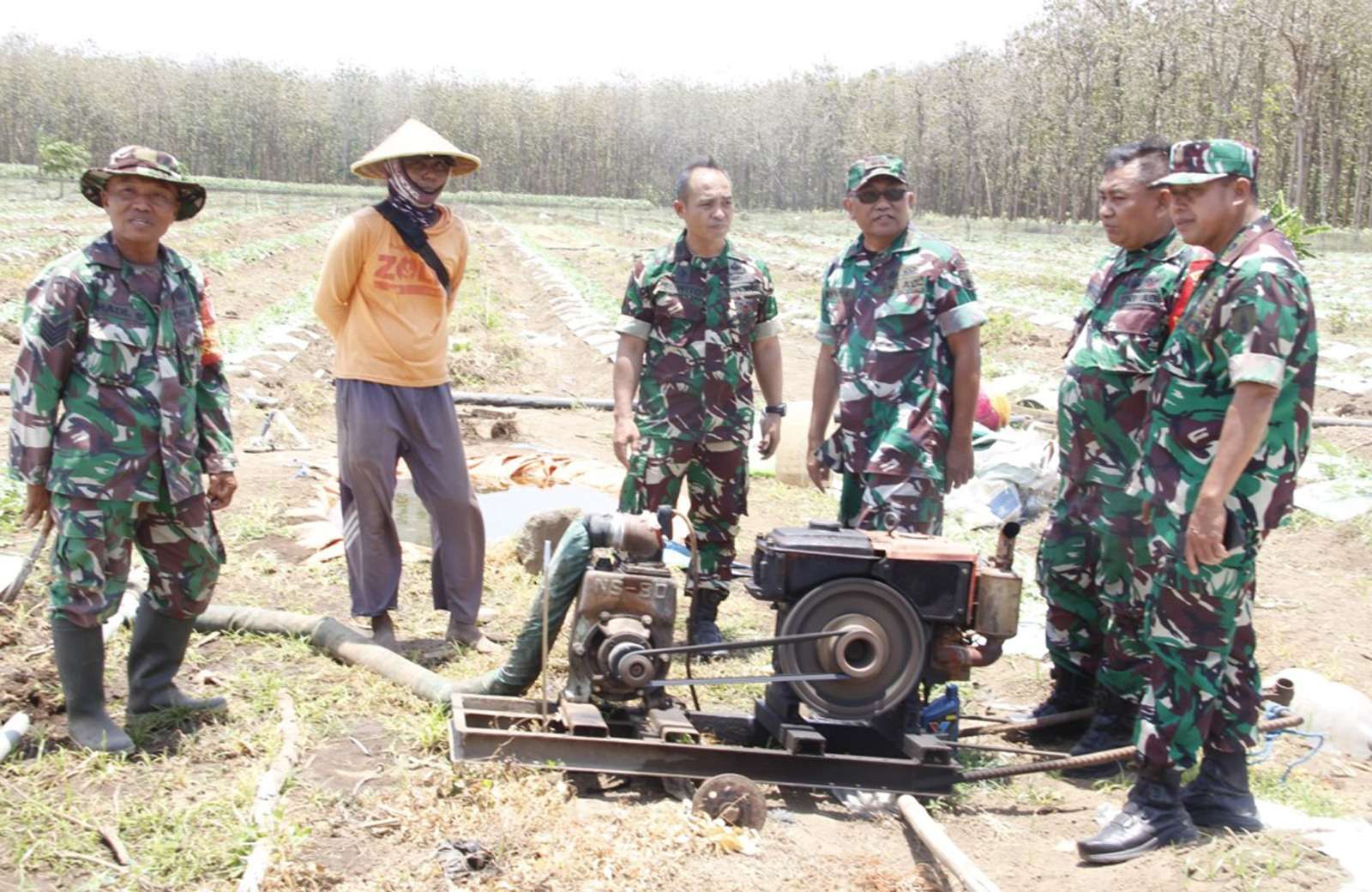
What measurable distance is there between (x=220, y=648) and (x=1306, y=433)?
394 centimetres

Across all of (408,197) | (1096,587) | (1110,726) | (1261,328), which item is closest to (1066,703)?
(1110,726)

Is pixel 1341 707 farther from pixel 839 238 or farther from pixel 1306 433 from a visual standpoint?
pixel 839 238

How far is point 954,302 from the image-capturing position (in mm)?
4738

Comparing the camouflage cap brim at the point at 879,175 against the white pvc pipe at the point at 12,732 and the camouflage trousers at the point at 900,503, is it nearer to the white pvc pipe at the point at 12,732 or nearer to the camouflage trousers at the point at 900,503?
the camouflage trousers at the point at 900,503

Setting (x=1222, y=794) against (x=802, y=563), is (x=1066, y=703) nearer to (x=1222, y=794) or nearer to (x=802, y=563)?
(x=1222, y=794)

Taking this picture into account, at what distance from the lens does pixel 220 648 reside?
5141mm

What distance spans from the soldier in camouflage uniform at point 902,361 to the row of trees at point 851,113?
103 ft

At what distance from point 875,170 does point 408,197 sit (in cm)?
181

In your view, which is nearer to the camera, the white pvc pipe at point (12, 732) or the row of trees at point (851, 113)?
the white pvc pipe at point (12, 732)

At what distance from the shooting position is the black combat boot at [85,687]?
398 cm

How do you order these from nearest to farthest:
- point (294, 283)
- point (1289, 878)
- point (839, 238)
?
point (1289, 878), point (294, 283), point (839, 238)

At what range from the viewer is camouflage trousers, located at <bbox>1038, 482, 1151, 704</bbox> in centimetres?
437

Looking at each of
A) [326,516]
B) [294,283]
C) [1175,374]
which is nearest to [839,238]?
[294,283]

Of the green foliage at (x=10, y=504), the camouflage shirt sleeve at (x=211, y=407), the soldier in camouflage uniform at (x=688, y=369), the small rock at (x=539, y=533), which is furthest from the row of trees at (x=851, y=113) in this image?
the camouflage shirt sleeve at (x=211, y=407)
